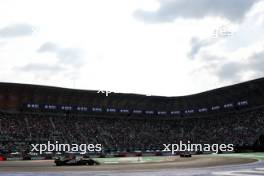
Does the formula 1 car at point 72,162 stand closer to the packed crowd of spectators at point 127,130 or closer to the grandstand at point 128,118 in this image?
the packed crowd of spectators at point 127,130

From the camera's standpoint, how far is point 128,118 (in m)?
88.0

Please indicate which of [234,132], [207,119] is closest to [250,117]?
[234,132]

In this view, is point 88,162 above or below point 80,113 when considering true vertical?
below

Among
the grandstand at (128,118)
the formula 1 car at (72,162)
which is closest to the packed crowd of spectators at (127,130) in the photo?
the grandstand at (128,118)

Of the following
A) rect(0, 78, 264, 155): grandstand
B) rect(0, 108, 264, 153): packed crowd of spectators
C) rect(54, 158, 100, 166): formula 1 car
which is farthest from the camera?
rect(0, 78, 264, 155): grandstand

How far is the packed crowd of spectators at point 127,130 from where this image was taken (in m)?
70.8

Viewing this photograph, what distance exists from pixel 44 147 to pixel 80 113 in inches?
572

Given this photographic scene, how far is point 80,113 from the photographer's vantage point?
269 ft

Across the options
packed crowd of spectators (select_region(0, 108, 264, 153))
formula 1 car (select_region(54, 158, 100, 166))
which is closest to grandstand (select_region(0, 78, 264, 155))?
packed crowd of spectators (select_region(0, 108, 264, 153))

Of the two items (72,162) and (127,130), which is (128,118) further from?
(72,162)

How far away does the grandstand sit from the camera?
72.2m

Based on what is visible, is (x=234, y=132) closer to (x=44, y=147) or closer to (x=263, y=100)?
(x=263, y=100)

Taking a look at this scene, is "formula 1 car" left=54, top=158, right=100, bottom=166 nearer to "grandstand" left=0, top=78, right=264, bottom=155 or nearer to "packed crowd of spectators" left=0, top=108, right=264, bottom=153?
"packed crowd of spectators" left=0, top=108, right=264, bottom=153

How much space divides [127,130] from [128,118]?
423 cm
